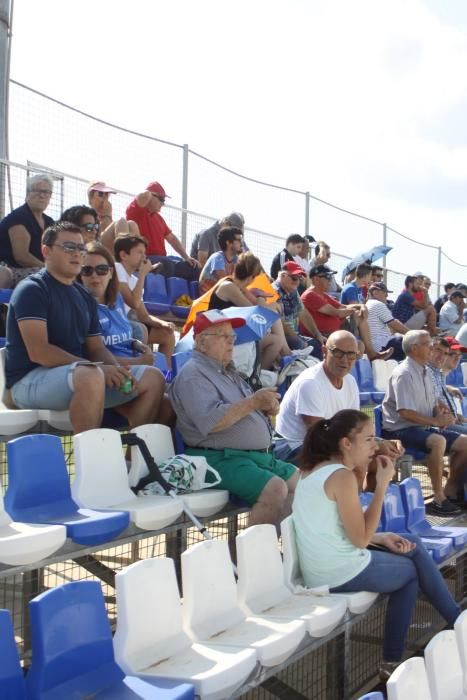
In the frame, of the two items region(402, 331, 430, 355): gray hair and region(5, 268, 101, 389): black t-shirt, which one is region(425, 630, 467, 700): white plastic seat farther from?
region(402, 331, 430, 355): gray hair

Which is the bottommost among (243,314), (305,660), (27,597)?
(305,660)

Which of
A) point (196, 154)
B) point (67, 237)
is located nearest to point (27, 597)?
point (67, 237)

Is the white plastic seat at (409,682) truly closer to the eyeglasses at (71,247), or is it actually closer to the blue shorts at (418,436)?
the eyeglasses at (71,247)

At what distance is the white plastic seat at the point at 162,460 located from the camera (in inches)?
139

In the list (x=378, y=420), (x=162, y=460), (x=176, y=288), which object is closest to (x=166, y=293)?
(x=176, y=288)

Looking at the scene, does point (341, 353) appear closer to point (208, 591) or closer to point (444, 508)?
point (444, 508)

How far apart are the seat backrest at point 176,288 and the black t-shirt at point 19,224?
7.53 ft

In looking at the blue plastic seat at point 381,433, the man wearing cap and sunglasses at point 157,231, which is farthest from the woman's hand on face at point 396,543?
the man wearing cap and sunglasses at point 157,231

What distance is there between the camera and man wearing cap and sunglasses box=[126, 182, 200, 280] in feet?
24.3

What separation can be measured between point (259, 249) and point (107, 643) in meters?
7.69

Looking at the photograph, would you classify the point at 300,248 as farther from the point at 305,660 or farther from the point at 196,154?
the point at 305,660

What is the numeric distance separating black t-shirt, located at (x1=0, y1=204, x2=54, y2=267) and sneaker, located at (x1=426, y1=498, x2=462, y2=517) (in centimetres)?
296

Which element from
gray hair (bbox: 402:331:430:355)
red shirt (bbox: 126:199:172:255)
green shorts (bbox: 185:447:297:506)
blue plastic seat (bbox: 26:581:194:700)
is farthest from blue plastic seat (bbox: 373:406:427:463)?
blue plastic seat (bbox: 26:581:194:700)

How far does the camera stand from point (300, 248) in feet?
29.6
